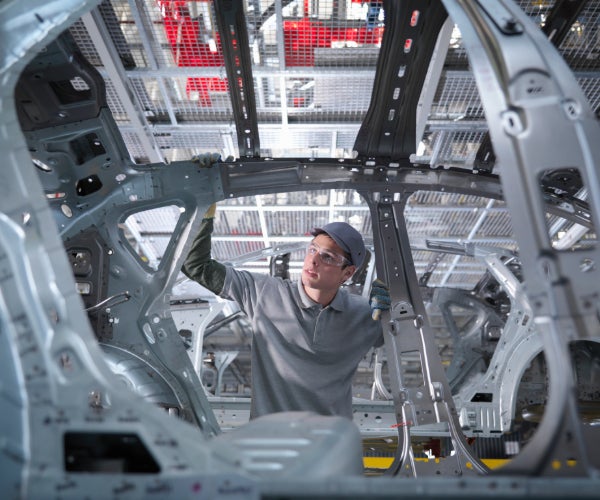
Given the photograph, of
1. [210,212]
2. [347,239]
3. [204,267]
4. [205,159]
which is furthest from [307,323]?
[205,159]

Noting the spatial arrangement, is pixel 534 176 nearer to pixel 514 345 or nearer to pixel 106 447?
pixel 106 447

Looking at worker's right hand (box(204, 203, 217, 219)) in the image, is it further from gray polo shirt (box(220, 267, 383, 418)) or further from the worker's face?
the worker's face

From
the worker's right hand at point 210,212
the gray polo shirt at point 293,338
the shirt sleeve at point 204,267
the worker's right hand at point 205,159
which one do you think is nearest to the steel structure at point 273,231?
the worker's right hand at point 205,159

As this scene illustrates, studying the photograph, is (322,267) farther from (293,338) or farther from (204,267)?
(204,267)

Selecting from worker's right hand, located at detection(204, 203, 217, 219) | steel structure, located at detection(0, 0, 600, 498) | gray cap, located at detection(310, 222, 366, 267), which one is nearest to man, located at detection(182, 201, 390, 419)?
gray cap, located at detection(310, 222, 366, 267)

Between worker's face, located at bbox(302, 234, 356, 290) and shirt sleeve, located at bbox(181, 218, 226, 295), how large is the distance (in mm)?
520

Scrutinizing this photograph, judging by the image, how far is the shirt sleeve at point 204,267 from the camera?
3.81 m

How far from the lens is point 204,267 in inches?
151

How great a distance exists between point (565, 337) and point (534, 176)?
19.2 inches

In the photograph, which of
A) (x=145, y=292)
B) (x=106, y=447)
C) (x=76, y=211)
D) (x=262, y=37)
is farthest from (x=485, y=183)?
(x=106, y=447)

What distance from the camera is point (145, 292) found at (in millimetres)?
4285

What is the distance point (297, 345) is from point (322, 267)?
503mm

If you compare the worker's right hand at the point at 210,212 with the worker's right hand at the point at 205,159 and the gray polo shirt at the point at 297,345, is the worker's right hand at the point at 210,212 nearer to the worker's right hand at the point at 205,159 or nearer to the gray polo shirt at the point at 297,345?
the worker's right hand at the point at 205,159

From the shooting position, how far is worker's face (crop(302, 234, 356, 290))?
12.3ft
